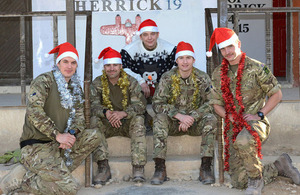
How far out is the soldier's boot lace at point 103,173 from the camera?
17.8 ft

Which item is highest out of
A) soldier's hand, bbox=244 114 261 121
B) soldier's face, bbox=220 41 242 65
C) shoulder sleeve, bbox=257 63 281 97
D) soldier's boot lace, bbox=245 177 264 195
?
soldier's face, bbox=220 41 242 65

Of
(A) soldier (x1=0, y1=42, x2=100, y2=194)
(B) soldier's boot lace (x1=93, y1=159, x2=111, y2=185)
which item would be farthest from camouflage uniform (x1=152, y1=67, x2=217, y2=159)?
(A) soldier (x1=0, y1=42, x2=100, y2=194)

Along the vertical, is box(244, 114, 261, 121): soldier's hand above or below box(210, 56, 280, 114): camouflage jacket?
below

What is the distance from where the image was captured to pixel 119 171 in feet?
18.5

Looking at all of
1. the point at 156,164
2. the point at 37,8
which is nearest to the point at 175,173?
the point at 156,164

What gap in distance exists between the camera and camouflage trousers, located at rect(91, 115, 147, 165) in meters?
5.46

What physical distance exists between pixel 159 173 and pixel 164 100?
0.87 meters

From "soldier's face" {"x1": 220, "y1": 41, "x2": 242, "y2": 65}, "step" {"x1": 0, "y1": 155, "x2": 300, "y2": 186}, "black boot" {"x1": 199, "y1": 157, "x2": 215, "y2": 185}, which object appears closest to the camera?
"soldier's face" {"x1": 220, "y1": 41, "x2": 242, "y2": 65}

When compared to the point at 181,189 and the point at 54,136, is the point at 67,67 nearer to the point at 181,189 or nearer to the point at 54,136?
the point at 54,136

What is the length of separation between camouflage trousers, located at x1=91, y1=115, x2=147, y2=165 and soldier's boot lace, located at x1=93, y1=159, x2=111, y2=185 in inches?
2.3

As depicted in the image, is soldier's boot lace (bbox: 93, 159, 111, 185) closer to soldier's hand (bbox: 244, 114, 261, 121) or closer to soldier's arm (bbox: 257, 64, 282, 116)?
soldier's hand (bbox: 244, 114, 261, 121)

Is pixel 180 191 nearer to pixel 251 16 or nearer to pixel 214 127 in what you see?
pixel 214 127

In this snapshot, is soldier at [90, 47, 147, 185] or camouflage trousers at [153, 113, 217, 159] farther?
soldier at [90, 47, 147, 185]

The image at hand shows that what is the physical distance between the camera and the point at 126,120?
5902mm
